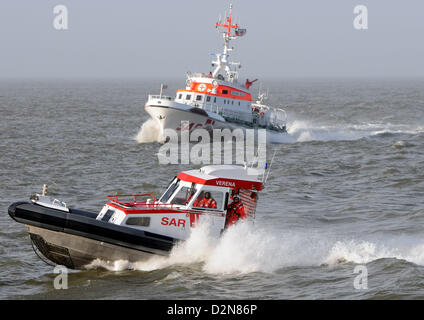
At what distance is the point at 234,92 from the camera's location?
40469 millimetres

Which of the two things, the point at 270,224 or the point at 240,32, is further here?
the point at 240,32

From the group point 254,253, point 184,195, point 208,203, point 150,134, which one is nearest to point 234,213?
point 208,203

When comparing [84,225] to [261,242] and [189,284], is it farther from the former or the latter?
[261,242]

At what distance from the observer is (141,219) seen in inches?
552

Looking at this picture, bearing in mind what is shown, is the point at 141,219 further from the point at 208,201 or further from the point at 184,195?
the point at 208,201

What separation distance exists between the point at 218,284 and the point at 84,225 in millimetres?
3214

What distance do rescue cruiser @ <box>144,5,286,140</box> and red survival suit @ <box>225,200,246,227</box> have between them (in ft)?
76.3

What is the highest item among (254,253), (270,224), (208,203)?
(208,203)

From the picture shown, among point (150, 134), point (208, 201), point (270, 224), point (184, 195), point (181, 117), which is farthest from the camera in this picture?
point (150, 134)

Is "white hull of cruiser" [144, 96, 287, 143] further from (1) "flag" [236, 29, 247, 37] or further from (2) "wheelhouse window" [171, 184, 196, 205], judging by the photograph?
(2) "wheelhouse window" [171, 184, 196, 205]

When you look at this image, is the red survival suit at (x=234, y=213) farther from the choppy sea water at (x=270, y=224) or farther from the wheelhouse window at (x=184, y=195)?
the wheelhouse window at (x=184, y=195)

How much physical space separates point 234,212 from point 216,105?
84.9 feet
